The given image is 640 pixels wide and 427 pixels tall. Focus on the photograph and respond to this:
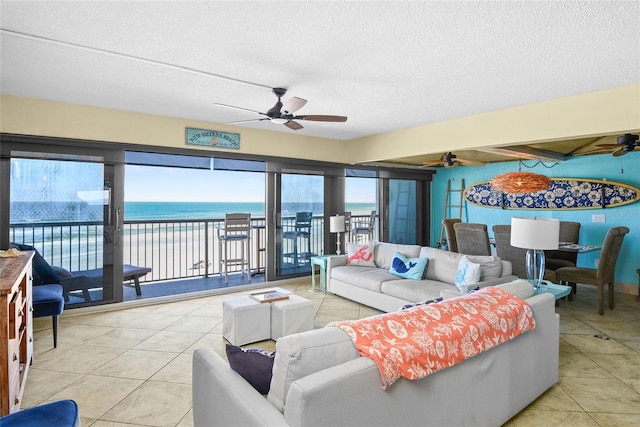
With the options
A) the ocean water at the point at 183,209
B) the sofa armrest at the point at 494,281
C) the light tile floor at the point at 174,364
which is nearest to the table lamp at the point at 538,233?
the sofa armrest at the point at 494,281

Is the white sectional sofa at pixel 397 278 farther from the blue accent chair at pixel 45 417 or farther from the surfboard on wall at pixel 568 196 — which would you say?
the blue accent chair at pixel 45 417

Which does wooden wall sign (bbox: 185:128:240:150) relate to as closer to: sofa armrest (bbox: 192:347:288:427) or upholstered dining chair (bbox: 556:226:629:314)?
sofa armrest (bbox: 192:347:288:427)

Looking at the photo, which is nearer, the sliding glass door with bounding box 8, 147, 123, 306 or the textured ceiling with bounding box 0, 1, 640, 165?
the textured ceiling with bounding box 0, 1, 640, 165

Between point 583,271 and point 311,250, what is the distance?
13.1 feet

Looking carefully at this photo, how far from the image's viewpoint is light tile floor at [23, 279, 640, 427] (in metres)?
2.28

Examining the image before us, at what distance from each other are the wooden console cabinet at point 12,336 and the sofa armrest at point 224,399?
1045mm


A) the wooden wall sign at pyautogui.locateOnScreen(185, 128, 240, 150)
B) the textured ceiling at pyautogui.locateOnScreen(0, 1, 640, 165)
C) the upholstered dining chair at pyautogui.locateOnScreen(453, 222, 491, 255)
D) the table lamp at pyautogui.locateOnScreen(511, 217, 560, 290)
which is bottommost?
the upholstered dining chair at pyautogui.locateOnScreen(453, 222, 491, 255)

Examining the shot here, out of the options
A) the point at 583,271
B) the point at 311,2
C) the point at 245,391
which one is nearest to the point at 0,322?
the point at 245,391

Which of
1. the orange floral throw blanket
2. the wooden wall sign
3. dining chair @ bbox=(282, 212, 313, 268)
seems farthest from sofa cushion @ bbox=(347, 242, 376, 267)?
the orange floral throw blanket

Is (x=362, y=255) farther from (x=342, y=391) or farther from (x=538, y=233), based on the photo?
(x=342, y=391)

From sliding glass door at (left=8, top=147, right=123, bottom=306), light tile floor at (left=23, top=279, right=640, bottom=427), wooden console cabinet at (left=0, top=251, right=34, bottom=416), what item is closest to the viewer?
wooden console cabinet at (left=0, top=251, right=34, bottom=416)

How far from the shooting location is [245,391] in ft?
4.63

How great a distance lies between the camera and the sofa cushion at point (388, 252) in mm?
4598

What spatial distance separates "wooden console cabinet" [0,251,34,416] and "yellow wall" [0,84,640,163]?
1.97m
